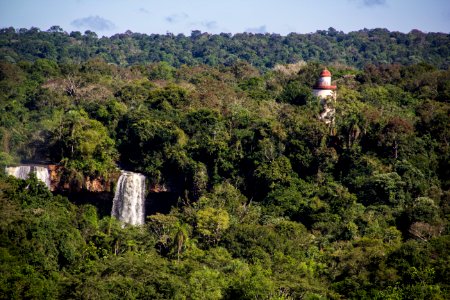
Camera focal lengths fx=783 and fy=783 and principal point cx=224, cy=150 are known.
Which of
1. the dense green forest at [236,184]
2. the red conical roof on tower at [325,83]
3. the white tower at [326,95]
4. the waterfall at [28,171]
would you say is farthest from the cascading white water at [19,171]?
the red conical roof on tower at [325,83]

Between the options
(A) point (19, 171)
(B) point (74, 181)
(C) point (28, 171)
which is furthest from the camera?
(B) point (74, 181)

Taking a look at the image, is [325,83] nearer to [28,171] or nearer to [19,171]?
[28,171]

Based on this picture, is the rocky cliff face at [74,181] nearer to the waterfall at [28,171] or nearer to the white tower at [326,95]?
the waterfall at [28,171]

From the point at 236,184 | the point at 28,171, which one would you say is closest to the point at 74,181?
the point at 28,171

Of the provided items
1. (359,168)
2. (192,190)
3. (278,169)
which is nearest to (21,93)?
(192,190)

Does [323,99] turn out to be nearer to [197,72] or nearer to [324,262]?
[324,262]

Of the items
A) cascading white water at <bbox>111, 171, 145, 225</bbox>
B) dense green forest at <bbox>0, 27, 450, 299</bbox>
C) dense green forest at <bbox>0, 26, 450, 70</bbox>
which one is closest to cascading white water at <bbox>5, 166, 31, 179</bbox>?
dense green forest at <bbox>0, 27, 450, 299</bbox>
